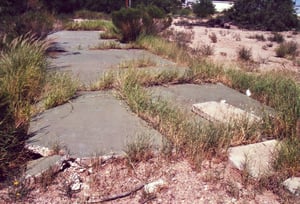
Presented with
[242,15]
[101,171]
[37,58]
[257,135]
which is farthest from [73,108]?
[242,15]

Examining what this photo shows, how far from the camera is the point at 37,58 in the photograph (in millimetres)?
6242

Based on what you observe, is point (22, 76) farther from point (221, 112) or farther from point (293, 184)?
point (293, 184)

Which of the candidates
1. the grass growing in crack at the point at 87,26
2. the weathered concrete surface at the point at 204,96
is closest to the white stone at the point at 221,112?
the weathered concrete surface at the point at 204,96

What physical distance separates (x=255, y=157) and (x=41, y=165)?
2.11 m

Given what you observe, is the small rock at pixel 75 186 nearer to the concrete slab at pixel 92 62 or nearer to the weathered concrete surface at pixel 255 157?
the weathered concrete surface at pixel 255 157

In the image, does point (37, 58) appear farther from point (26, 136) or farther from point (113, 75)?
point (26, 136)

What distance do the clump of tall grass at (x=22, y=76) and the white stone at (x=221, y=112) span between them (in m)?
2.30

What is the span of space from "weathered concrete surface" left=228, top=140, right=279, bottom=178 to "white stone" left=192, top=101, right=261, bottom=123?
557 mm

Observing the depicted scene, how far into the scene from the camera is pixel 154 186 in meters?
3.29

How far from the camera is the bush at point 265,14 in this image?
29656mm

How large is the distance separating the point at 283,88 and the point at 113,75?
9.65 feet

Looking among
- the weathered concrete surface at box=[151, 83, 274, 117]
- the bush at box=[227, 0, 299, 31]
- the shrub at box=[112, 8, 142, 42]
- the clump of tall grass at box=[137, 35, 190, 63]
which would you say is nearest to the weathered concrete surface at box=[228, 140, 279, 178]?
the weathered concrete surface at box=[151, 83, 274, 117]

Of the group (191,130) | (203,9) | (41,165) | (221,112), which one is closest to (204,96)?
(221,112)

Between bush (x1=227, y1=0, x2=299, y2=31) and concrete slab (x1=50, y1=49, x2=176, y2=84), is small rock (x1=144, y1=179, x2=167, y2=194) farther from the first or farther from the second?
bush (x1=227, y1=0, x2=299, y2=31)
